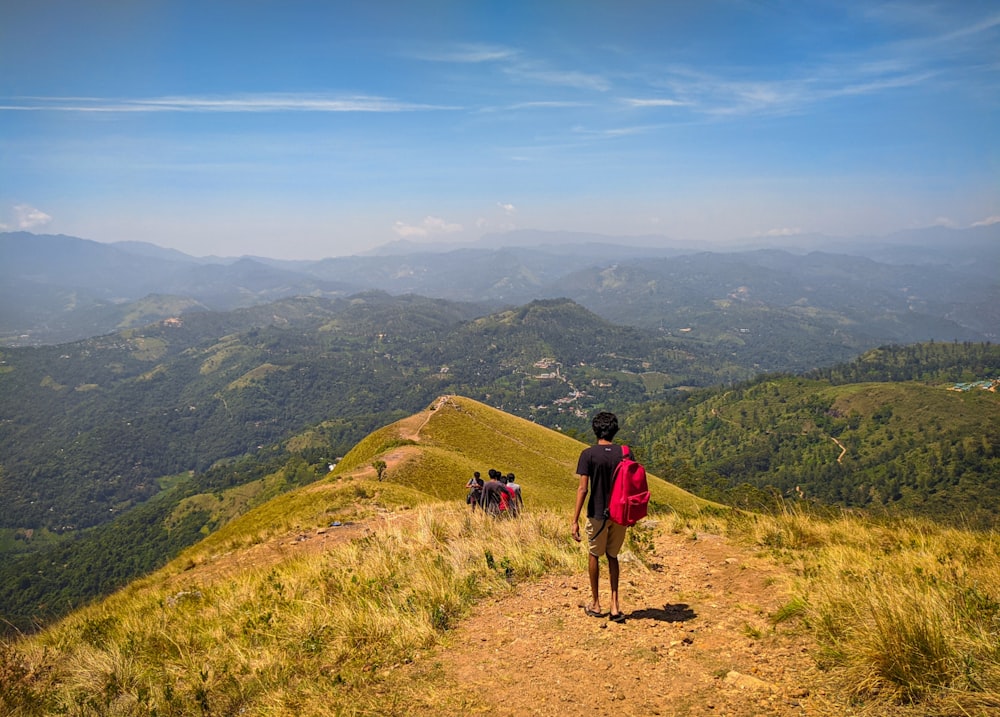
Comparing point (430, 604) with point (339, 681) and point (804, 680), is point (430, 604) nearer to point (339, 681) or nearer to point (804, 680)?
point (339, 681)

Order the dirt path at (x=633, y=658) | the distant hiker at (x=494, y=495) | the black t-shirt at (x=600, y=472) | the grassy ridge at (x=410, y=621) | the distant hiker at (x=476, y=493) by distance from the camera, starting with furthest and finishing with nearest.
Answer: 1. the distant hiker at (x=476, y=493)
2. the distant hiker at (x=494, y=495)
3. the black t-shirt at (x=600, y=472)
4. the dirt path at (x=633, y=658)
5. the grassy ridge at (x=410, y=621)

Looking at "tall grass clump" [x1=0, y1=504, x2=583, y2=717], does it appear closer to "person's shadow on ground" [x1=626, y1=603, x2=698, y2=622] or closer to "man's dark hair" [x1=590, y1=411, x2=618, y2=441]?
"person's shadow on ground" [x1=626, y1=603, x2=698, y2=622]

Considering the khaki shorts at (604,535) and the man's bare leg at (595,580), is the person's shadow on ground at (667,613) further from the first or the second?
the khaki shorts at (604,535)

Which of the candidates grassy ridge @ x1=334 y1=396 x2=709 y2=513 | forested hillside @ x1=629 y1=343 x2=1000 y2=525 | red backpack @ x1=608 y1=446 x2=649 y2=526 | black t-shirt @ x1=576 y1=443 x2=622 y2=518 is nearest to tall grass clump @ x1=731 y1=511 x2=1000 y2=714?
red backpack @ x1=608 y1=446 x2=649 y2=526

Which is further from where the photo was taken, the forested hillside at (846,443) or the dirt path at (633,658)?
the forested hillside at (846,443)

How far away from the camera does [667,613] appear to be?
714 centimetres

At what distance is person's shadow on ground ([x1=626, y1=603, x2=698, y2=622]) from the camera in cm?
696

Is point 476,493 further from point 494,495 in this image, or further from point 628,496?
point 628,496

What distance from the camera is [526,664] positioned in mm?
5809

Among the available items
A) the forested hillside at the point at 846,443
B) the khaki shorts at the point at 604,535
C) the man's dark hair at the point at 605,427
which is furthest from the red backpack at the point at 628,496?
the forested hillside at the point at 846,443

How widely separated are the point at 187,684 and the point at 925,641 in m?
8.05

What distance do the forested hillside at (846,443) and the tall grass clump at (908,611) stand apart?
206ft

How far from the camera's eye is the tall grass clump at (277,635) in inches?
214

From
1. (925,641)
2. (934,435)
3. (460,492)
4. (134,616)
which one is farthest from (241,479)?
(934,435)
